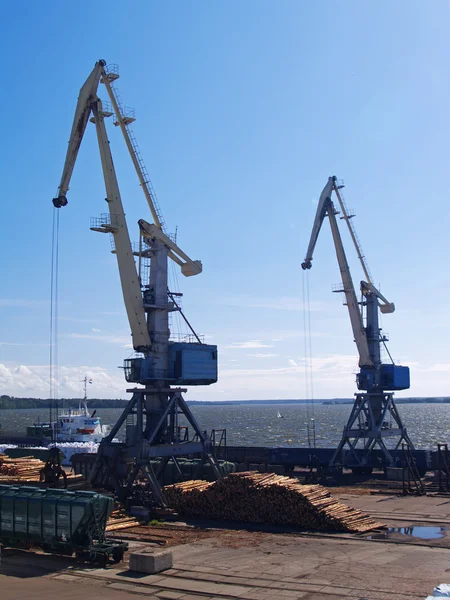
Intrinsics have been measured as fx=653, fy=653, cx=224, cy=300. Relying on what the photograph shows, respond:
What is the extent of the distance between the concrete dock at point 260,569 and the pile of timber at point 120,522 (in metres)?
0.64

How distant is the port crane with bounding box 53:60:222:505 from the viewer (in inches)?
1277

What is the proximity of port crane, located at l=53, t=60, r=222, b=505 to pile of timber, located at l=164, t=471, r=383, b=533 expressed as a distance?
4.15 meters

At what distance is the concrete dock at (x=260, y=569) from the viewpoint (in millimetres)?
16250

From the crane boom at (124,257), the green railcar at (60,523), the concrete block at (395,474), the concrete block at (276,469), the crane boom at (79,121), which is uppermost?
the crane boom at (79,121)

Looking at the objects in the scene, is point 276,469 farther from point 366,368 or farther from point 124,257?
point 124,257

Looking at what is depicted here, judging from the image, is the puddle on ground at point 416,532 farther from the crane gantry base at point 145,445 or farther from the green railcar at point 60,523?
the crane gantry base at point 145,445

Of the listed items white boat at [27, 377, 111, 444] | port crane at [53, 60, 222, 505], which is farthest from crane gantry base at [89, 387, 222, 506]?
white boat at [27, 377, 111, 444]

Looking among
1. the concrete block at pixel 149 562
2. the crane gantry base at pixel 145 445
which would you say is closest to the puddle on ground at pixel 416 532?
the concrete block at pixel 149 562

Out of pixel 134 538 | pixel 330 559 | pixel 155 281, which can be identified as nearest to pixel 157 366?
pixel 155 281

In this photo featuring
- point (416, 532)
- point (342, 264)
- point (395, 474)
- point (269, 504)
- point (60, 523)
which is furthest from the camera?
point (342, 264)

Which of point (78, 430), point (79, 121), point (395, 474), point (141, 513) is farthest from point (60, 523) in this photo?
point (78, 430)

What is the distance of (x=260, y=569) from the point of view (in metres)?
18.5

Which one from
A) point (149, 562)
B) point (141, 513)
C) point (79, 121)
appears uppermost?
point (79, 121)

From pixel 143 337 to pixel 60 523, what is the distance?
13.6 metres
